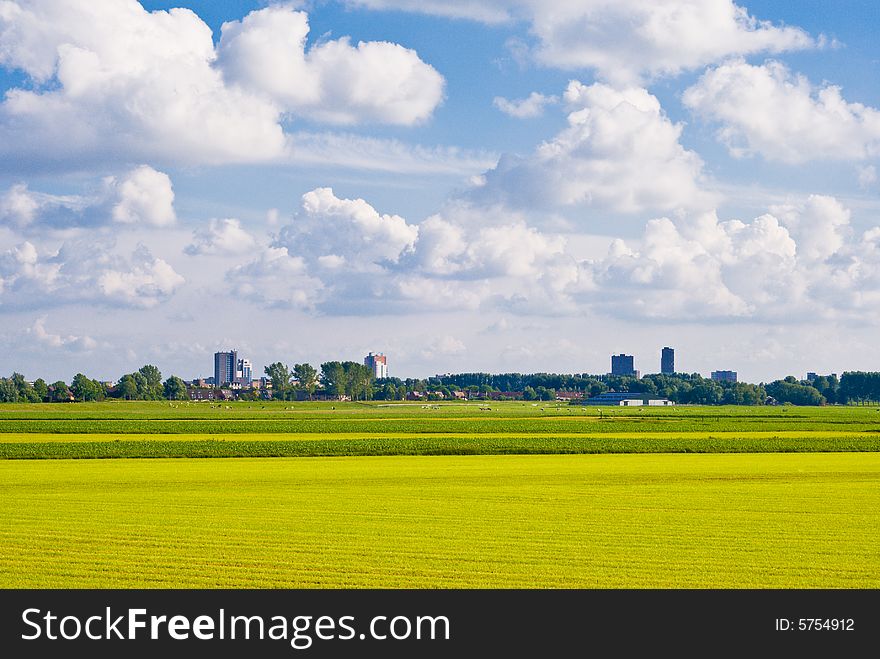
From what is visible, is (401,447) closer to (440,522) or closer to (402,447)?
→ (402,447)

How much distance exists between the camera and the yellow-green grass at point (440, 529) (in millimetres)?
19234

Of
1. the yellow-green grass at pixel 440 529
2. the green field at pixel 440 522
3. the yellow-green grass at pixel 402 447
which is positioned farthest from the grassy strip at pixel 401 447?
the yellow-green grass at pixel 440 529

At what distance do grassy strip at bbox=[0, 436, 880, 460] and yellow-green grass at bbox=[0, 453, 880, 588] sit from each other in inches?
598

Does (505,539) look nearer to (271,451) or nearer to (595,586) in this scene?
(595,586)

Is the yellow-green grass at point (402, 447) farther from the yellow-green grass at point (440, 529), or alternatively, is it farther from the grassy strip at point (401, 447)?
the yellow-green grass at point (440, 529)

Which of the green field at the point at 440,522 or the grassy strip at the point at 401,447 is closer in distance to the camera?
the green field at the point at 440,522

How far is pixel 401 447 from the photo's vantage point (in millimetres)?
65688

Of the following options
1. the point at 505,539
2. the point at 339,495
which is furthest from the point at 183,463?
the point at 505,539

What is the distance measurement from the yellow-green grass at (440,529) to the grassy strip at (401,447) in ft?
49.9

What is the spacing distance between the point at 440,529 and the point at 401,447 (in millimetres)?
40265

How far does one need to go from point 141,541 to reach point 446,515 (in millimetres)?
8979

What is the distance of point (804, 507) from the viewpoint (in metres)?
30.9

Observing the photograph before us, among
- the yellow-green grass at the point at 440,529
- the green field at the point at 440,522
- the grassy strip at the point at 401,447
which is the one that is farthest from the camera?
Result: the grassy strip at the point at 401,447

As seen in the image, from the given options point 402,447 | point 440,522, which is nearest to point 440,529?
point 440,522
